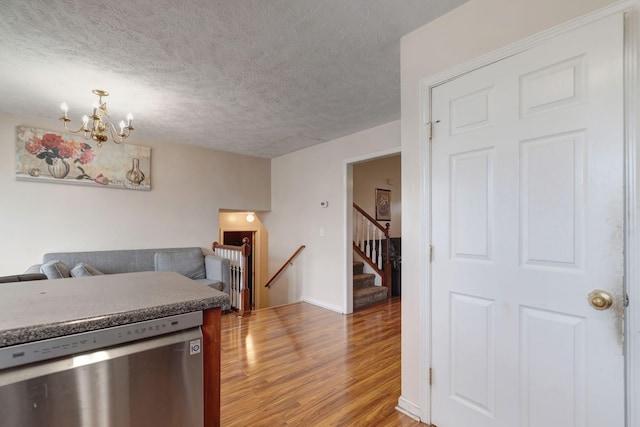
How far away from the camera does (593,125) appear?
1.22 metres

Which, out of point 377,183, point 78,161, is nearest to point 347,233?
point 377,183

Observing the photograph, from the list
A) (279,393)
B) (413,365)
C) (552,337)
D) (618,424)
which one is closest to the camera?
(618,424)

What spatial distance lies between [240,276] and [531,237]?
3586 millimetres

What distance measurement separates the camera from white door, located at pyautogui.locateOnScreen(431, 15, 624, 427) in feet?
3.89

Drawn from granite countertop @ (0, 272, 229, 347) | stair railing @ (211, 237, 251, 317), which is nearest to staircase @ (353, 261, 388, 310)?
stair railing @ (211, 237, 251, 317)

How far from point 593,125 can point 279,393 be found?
2411mm

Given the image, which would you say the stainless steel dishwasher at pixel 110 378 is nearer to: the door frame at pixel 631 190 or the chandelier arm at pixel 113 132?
the door frame at pixel 631 190

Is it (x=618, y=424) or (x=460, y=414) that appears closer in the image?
(x=618, y=424)

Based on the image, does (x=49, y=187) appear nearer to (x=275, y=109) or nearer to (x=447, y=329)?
(x=275, y=109)

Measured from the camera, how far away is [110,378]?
959 millimetres

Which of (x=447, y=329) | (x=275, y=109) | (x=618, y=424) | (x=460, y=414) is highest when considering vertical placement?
(x=275, y=109)

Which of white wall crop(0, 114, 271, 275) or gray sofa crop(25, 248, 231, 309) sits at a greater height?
white wall crop(0, 114, 271, 275)

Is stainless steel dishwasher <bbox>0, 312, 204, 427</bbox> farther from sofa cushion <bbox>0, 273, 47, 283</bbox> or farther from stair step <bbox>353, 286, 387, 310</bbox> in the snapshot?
stair step <bbox>353, 286, 387, 310</bbox>

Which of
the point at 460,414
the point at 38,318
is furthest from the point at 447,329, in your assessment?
the point at 38,318
